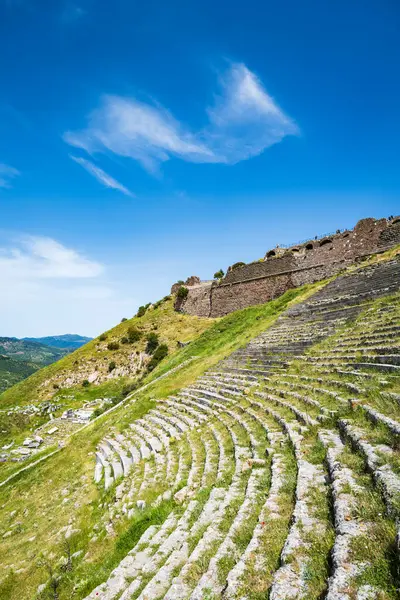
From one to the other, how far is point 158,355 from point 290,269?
16.7 metres

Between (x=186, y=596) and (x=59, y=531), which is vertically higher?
(x=186, y=596)

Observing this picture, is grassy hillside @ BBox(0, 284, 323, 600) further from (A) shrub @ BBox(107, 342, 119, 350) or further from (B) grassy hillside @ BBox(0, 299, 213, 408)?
(A) shrub @ BBox(107, 342, 119, 350)

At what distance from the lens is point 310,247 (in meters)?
36.3

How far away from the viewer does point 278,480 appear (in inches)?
214

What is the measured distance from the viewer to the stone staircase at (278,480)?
133 inches

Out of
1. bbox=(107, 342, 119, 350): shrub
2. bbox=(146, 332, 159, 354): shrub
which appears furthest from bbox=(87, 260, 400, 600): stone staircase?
bbox=(107, 342, 119, 350): shrub

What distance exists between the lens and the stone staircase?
11.1ft

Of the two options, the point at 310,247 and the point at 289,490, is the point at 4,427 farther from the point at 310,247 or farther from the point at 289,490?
the point at 310,247

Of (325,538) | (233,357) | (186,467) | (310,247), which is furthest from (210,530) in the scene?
(310,247)

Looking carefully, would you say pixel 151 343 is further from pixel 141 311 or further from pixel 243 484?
pixel 243 484

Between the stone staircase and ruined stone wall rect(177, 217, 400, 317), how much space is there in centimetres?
1689

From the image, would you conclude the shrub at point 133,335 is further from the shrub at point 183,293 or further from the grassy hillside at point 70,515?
the grassy hillside at point 70,515

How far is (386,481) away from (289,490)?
1.62 m

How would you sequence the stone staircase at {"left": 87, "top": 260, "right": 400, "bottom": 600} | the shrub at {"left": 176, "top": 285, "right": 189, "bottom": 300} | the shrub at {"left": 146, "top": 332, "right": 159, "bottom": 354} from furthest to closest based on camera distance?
the shrub at {"left": 176, "top": 285, "right": 189, "bottom": 300} → the shrub at {"left": 146, "top": 332, "right": 159, "bottom": 354} → the stone staircase at {"left": 87, "top": 260, "right": 400, "bottom": 600}
